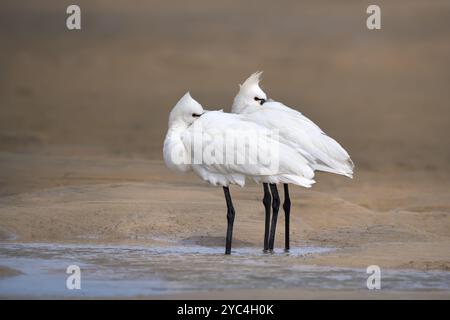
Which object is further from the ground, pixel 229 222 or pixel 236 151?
pixel 236 151

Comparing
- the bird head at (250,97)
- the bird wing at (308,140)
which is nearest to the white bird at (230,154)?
the bird wing at (308,140)

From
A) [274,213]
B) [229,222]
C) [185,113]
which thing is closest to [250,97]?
[185,113]

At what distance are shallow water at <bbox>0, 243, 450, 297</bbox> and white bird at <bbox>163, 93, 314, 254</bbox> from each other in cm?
88

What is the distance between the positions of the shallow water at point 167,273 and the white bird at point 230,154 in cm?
88

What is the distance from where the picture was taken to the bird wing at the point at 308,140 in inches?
565

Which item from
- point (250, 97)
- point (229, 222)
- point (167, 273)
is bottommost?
point (167, 273)

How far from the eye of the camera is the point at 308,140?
1441 centimetres

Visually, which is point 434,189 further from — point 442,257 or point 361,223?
point 442,257

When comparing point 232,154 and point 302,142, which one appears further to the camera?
point 302,142

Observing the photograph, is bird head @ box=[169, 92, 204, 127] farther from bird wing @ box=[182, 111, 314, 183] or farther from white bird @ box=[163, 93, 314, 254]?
bird wing @ box=[182, 111, 314, 183]

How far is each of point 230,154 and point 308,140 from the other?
1.13m

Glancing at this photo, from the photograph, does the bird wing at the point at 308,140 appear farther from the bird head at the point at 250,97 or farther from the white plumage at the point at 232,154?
the bird head at the point at 250,97

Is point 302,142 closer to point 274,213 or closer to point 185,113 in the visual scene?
point 274,213
